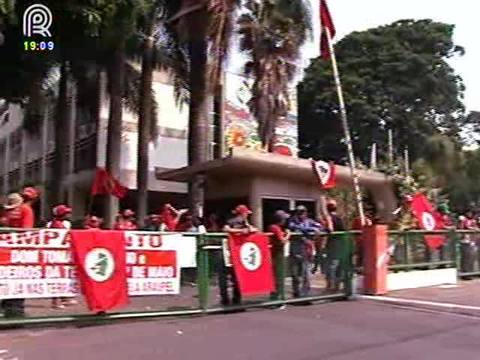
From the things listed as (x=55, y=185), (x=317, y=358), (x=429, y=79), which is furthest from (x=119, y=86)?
(x=429, y=79)

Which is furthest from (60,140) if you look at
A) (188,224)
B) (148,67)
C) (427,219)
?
(427,219)

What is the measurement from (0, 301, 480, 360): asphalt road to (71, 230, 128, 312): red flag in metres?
0.38

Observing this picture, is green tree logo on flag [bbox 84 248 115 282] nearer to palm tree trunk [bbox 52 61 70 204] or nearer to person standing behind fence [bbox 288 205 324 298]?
person standing behind fence [bbox 288 205 324 298]

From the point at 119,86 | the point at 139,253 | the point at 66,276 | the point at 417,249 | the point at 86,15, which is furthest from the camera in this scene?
the point at 119,86

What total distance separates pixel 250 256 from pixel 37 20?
6277 mm

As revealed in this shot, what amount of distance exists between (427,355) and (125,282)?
13.8ft

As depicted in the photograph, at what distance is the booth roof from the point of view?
21.2 meters

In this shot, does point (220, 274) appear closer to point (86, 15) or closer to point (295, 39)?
point (86, 15)

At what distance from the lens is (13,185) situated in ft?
138

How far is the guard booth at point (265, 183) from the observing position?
21.6 m

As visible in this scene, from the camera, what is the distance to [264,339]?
30.5 feet

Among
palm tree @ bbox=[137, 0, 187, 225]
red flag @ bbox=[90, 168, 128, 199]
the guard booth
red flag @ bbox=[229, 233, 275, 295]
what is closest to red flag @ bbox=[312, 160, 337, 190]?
the guard booth

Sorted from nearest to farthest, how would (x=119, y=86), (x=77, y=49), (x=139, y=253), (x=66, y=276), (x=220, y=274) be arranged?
(x=66, y=276) → (x=139, y=253) → (x=220, y=274) → (x=77, y=49) → (x=119, y=86)

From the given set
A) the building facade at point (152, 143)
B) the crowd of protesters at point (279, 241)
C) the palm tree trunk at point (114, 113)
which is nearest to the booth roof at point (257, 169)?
the palm tree trunk at point (114, 113)
